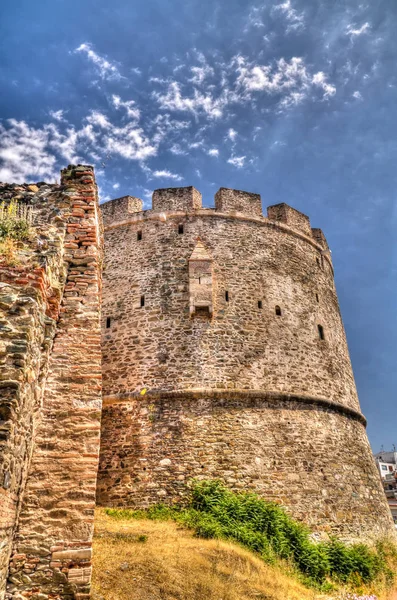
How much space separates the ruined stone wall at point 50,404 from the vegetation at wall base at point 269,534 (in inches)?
191

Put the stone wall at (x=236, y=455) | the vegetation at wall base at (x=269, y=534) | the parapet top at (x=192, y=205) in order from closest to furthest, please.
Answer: the vegetation at wall base at (x=269, y=534), the stone wall at (x=236, y=455), the parapet top at (x=192, y=205)

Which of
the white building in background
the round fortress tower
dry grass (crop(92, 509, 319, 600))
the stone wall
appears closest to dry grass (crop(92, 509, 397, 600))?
dry grass (crop(92, 509, 319, 600))

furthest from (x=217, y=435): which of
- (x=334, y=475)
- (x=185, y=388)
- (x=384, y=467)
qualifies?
(x=384, y=467)

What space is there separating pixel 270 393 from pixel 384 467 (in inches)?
1928

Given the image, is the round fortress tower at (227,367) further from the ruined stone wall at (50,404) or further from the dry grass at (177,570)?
the ruined stone wall at (50,404)

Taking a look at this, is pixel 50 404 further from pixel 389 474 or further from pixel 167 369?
pixel 389 474

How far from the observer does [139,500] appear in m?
10.1

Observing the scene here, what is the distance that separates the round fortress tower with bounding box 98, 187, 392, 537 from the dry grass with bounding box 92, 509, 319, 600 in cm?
205

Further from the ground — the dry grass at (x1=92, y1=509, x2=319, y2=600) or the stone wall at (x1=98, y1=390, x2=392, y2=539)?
the stone wall at (x1=98, y1=390, x2=392, y2=539)

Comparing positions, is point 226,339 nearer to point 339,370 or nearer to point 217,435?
point 217,435

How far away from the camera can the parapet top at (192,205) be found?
540 inches

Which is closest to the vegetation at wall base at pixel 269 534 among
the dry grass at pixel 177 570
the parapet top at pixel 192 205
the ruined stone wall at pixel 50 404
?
the dry grass at pixel 177 570

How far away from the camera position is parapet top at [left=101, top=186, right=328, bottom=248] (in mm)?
13711

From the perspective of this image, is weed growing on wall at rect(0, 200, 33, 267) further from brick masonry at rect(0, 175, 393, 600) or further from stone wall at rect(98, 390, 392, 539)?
stone wall at rect(98, 390, 392, 539)
